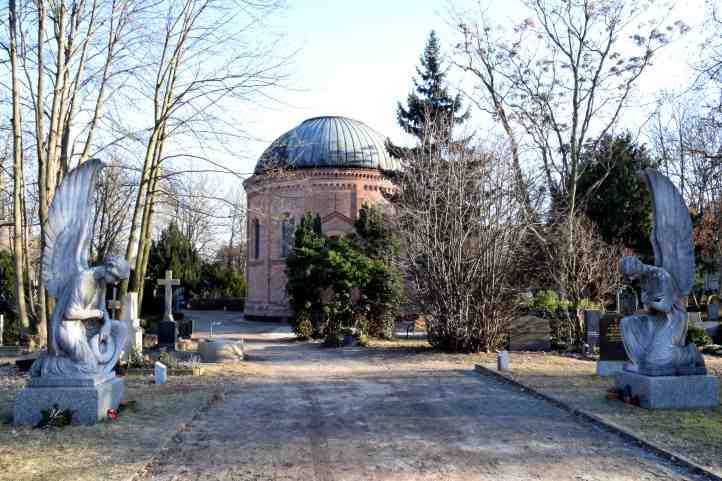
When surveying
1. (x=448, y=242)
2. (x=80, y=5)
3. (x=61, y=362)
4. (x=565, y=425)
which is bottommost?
(x=565, y=425)

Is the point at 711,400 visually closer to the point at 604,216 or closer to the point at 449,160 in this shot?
the point at 449,160

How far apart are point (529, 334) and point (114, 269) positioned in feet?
43.3

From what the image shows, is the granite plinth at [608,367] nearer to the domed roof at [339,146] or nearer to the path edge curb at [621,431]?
the path edge curb at [621,431]

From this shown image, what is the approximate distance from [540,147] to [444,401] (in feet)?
47.9

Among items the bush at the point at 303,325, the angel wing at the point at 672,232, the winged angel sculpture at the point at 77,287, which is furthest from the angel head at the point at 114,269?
the bush at the point at 303,325

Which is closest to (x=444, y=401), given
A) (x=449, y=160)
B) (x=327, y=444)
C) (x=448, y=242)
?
(x=327, y=444)

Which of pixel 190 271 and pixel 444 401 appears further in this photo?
pixel 190 271

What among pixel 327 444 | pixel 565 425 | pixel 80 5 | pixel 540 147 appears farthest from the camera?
pixel 540 147

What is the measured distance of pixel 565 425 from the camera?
8.45 metres

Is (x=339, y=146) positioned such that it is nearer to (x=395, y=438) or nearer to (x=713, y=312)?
(x=713, y=312)

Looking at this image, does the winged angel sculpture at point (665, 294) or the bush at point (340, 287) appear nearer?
the winged angel sculpture at point (665, 294)

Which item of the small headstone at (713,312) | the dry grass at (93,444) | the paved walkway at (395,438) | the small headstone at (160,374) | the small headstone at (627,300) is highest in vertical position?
the small headstone at (627,300)

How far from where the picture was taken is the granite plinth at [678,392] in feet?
30.0

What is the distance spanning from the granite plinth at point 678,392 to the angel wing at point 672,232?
4.41 ft
